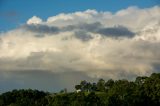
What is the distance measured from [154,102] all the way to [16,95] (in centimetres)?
4671

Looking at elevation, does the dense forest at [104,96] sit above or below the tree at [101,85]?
below

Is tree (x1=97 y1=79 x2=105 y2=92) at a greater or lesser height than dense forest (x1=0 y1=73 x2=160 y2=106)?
greater

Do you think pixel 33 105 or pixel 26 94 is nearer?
pixel 33 105

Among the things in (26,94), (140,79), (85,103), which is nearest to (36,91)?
(26,94)

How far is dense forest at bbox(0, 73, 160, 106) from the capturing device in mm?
127562

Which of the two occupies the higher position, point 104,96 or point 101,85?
point 101,85

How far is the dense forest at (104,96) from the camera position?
5022 inches

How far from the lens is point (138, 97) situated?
138500mm

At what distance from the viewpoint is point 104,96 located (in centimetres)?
13200

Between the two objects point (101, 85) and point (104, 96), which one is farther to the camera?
point (101, 85)

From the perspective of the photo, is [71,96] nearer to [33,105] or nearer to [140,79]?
[33,105]

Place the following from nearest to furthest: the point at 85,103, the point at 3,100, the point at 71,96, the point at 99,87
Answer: the point at 85,103 → the point at 71,96 → the point at 3,100 → the point at 99,87

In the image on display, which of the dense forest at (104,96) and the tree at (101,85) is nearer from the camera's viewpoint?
the dense forest at (104,96)

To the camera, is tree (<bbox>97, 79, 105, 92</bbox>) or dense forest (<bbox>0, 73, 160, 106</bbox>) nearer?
dense forest (<bbox>0, 73, 160, 106</bbox>)
